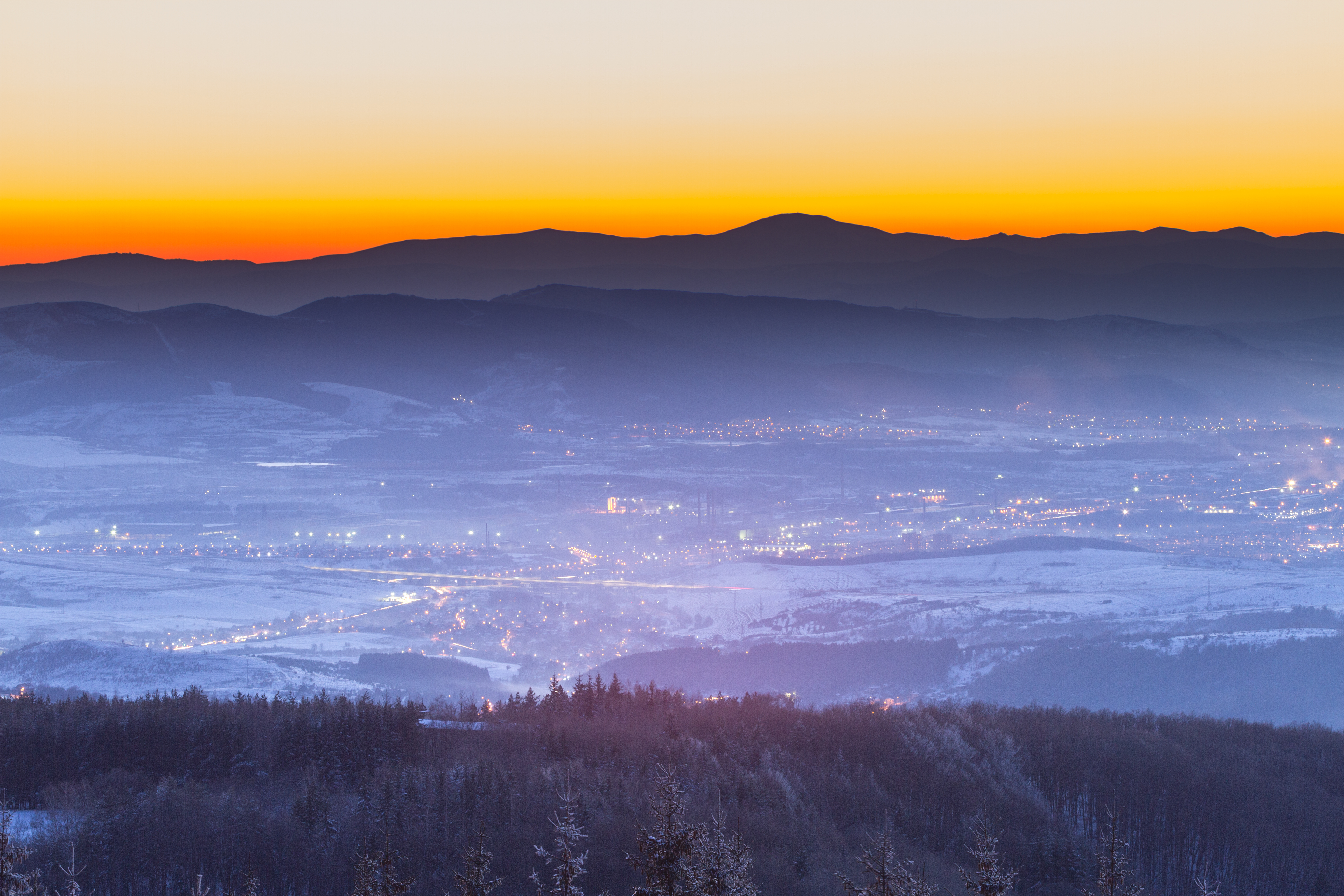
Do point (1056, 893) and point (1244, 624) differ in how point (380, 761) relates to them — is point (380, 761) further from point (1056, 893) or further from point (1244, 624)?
point (1244, 624)

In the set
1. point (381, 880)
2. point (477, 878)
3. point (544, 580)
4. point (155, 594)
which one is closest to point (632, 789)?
point (381, 880)

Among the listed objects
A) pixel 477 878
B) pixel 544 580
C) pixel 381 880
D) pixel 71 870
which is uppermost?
pixel 477 878

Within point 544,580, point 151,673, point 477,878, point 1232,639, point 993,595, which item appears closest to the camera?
point 477,878

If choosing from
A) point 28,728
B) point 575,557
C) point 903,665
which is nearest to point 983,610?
point 903,665

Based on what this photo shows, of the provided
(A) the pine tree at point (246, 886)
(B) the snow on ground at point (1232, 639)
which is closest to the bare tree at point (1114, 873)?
(A) the pine tree at point (246, 886)

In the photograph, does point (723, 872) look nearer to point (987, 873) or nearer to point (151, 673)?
point (987, 873)

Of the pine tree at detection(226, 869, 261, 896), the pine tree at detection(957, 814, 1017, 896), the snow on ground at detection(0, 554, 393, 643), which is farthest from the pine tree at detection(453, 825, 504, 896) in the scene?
the snow on ground at detection(0, 554, 393, 643)
